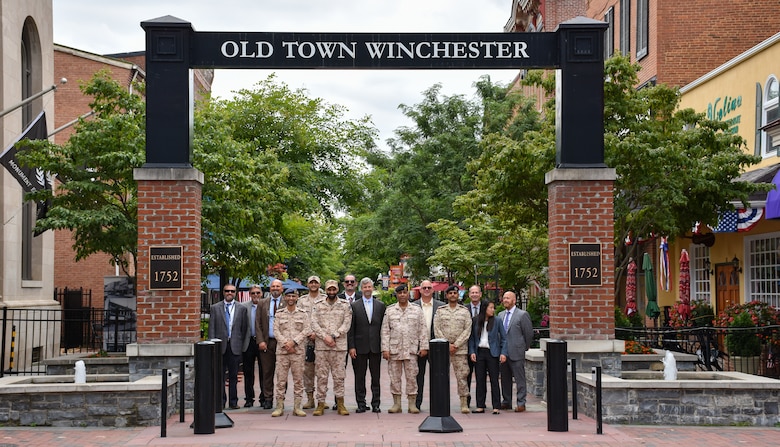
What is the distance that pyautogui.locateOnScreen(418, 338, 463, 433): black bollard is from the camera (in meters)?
11.6

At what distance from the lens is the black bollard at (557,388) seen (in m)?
11.4

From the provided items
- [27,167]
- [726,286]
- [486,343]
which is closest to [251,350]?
[486,343]

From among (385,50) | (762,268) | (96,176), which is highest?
(385,50)

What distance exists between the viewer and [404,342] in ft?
44.2

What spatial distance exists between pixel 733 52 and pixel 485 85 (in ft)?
29.3

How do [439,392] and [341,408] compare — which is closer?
[439,392]

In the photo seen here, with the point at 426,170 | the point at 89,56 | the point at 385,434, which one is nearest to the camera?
the point at 385,434

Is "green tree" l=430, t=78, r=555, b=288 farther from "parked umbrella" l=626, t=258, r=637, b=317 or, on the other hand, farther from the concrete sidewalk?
the concrete sidewalk

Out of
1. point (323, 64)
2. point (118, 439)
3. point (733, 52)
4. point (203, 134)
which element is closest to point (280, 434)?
point (118, 439)

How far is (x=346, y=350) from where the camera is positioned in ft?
44.4

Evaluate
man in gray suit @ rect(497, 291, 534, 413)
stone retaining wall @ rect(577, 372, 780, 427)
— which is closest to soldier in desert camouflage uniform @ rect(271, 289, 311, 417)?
man in gray suit @ rect(497, 291, 534, 413)

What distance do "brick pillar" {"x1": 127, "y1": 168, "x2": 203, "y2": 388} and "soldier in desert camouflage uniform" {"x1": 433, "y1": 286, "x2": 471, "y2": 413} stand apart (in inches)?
133

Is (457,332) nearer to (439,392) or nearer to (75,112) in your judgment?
(439,392)

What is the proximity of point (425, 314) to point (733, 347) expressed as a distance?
6.70 metres
